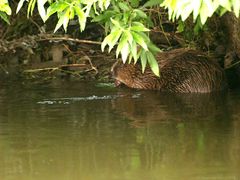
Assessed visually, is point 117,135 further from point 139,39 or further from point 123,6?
point 139,39

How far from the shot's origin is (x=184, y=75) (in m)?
8.62

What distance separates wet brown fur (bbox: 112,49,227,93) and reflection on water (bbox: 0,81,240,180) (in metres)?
0.26

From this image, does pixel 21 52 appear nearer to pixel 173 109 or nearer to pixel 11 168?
pixel 173 109

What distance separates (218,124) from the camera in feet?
21.1

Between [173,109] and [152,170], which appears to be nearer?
[152,170]

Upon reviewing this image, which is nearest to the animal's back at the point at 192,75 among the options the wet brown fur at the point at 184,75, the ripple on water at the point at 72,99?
the wet brown fur at the point at 184,75

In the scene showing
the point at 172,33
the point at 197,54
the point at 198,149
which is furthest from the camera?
the point at 172,33

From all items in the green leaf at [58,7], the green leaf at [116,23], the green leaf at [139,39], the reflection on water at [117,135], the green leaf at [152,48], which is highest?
the green leaf at [58,7]

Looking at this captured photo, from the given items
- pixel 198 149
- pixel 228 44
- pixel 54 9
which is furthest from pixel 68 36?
pixel 54 9

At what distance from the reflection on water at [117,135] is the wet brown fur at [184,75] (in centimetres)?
26

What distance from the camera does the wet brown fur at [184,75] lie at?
8516 mm

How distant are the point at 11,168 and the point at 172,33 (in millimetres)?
5439

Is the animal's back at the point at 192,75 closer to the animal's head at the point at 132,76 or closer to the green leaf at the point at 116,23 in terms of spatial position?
the animal's head at the point at 132,76

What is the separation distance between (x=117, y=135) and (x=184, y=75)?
281 cm
